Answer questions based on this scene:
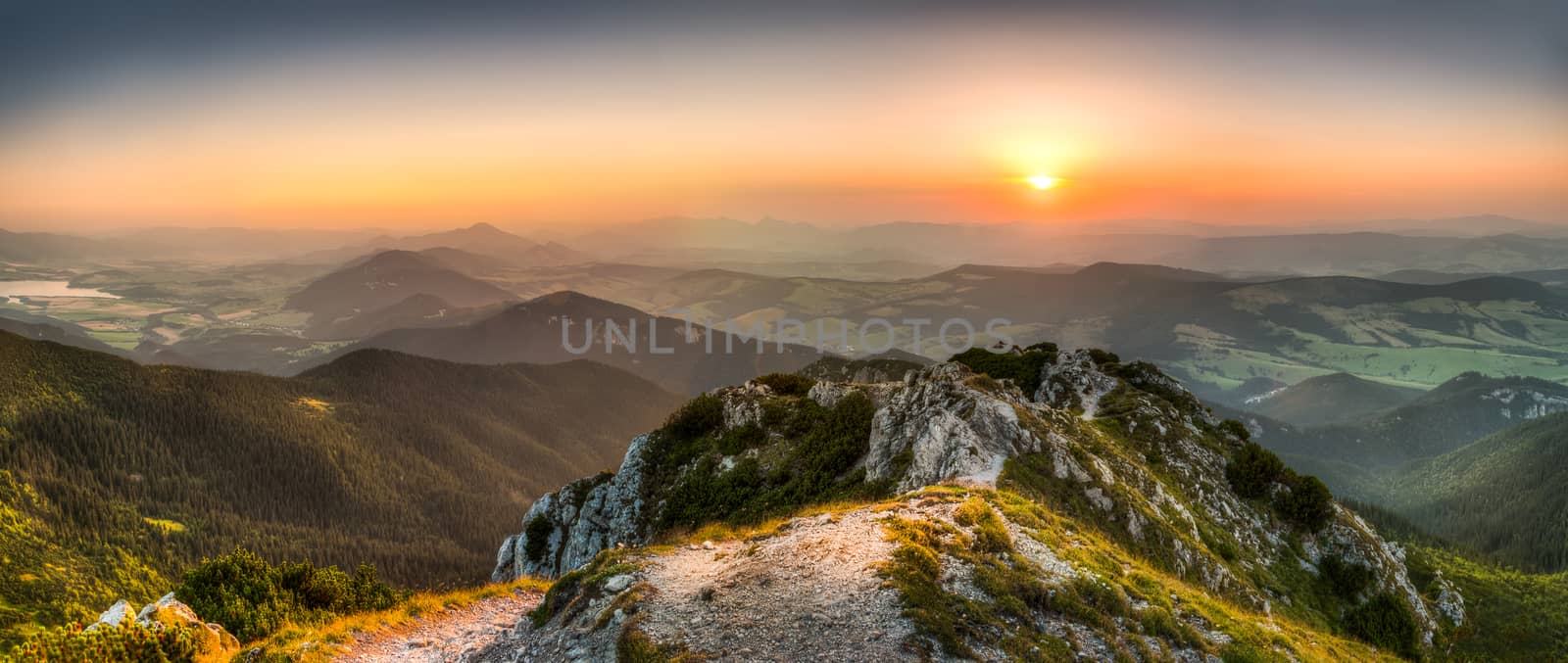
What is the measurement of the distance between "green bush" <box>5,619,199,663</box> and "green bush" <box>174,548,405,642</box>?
10.5ft

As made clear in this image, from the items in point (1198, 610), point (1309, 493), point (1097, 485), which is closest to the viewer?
point (1198, 610)

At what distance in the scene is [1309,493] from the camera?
120 feet

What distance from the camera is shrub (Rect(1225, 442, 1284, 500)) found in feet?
125

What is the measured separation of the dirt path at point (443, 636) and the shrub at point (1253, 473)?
40.4m

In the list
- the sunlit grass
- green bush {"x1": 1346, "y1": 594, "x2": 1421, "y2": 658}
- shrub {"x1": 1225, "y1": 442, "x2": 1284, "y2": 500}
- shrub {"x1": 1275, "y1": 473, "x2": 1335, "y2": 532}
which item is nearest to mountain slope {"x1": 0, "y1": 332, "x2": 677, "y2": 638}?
the sunlit grass

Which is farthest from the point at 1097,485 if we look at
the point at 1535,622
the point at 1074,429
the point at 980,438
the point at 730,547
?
the point at 1535,622

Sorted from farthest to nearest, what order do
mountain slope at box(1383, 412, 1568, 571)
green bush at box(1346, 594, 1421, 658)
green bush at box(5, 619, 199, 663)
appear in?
mountain slope at box(1383, 412, 1568, 571)
green bush at box(1346, 594, 1421, 658)
green bush at box(5, 619, 199, 663)

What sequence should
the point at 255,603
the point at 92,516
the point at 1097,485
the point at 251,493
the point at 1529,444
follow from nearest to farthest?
1. the point at 255,603
2. the point at 1097,485
3. the point at 92,516
4. the point at 251,493
5. the point at 1529,444

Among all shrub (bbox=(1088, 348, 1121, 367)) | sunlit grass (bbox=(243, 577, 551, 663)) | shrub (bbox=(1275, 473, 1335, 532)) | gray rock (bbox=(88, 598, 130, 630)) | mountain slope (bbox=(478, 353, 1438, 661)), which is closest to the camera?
mountain slope (bbox=(478, 353, 1438, 661))

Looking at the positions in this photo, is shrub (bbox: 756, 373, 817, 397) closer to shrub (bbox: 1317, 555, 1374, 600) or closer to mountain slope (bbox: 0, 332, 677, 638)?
shrub (bbox: 1317, 555, 1374, 600)

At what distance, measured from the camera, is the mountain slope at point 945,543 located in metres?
14.3

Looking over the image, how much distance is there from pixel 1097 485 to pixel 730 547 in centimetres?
1625

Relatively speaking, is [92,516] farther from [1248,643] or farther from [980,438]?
[1248,643]

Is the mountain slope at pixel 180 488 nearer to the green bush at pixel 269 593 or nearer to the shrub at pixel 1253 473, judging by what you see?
the green bush at pixel 269 593
